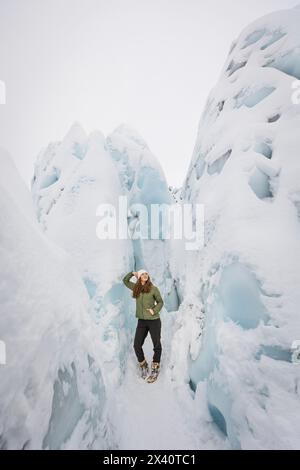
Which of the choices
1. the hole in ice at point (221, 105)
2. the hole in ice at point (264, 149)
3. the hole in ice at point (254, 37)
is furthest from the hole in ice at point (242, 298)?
the hole in ice at point (254, 37)

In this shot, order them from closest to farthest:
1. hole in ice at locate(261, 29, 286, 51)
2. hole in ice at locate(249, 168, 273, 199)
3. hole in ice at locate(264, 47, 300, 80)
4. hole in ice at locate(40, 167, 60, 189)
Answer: hole in ice at locate(249, 168, 273, 199)
hole in ice at locate(264, 47, 300, 80)
hole in ice at locate(261, 29, 286, 51)
hole in ice at locate(40, 167, 60, 189)

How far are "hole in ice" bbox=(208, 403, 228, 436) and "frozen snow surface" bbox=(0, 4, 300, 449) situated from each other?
2 cm

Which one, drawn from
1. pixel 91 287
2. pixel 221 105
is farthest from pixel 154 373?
pixel 221 105

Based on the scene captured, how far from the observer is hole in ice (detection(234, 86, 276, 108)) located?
462 centimetres

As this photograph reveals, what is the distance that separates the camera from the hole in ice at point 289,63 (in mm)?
4336

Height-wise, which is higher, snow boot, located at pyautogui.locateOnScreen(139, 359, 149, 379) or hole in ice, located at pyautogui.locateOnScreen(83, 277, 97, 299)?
hole in ice, located at pyautogui.locateOnScreen(83, 277, 97, 299)

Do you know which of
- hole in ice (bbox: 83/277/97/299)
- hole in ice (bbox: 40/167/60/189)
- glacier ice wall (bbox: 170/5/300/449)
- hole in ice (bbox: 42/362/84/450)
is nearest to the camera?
hole in ice (bbox: 42/362/84/450)

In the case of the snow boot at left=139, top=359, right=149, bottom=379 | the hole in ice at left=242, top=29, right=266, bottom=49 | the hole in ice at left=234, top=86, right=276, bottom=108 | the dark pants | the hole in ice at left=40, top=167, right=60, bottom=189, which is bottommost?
the snow boot at left=139, top=359, right=149, bottom=379

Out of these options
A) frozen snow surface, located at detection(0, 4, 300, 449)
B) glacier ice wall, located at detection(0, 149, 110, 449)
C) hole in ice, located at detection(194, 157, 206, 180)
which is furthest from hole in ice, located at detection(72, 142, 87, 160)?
glacier ice wall, located at detection(0, 149, 110, 449)

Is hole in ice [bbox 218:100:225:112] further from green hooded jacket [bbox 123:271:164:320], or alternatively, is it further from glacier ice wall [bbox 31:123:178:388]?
green hooded jacket [bbox 123:271:164:320]

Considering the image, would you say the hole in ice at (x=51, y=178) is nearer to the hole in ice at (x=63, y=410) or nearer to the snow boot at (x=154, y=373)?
the snow boot at (x=154, y=373)

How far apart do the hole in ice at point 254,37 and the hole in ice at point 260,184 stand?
4228 millimetres

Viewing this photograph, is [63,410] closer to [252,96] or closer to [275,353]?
[275,353]

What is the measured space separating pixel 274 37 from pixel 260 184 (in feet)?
13.0
